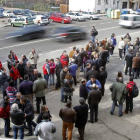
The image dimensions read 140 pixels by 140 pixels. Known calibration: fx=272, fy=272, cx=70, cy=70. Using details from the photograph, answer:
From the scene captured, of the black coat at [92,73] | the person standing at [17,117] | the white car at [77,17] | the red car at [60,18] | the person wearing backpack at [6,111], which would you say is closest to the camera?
the person standing at [17,117]

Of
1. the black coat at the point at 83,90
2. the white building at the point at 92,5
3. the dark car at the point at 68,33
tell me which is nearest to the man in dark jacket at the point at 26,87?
the black coat at the point at 83,90

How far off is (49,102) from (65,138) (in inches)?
125

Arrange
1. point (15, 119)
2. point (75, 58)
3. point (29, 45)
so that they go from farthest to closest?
point (29, 45)
point (75, 58)
point (15, 119)

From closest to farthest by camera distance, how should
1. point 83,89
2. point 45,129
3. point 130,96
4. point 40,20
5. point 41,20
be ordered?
point 45,129 < point 83,89 < point 130,96 < point 40,20 < point 41,20

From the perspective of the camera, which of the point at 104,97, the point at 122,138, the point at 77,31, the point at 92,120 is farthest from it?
the point at 77,31

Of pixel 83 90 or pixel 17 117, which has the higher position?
pixel 83 90

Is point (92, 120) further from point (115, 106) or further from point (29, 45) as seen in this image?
point (29, 45)

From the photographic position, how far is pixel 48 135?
24.5 ft

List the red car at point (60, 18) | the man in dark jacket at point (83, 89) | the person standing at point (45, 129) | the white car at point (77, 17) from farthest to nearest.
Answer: the white car at point (77, 17) → the red car at point (60, 18) → the man in dark jacket at point (83, 89) → the person standing at point (45, 129)

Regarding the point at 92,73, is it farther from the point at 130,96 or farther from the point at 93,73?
the point at 130,96

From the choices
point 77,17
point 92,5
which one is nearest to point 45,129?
point 77,17

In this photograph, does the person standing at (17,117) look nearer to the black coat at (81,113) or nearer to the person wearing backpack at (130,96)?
the black coat at (81,113)

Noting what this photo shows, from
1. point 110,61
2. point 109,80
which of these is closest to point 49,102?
point 109,80

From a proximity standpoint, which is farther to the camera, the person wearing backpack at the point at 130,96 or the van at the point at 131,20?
the van at the point at 131,20
